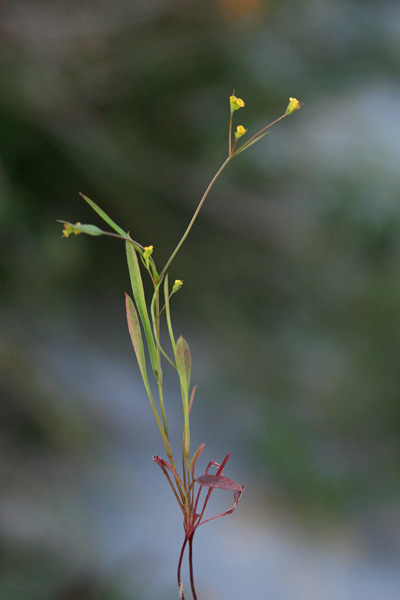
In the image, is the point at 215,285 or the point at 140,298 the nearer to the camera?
the point at 140,298

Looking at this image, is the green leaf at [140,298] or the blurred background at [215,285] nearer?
the green leaf at [140,298]

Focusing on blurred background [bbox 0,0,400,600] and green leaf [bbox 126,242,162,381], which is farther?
blurred background [bbox 0,0,400,600]

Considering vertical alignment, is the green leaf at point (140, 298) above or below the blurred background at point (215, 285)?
below

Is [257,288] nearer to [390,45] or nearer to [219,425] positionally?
[219,425]

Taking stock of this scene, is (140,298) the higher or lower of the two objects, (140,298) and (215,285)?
the lower

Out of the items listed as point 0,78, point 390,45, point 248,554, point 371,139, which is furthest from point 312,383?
point 0,78

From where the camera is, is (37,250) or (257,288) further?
(257,288)

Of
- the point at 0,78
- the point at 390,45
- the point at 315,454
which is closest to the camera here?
the point at 0,78

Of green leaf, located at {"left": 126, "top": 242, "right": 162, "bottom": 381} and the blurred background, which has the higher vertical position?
the blurred background
